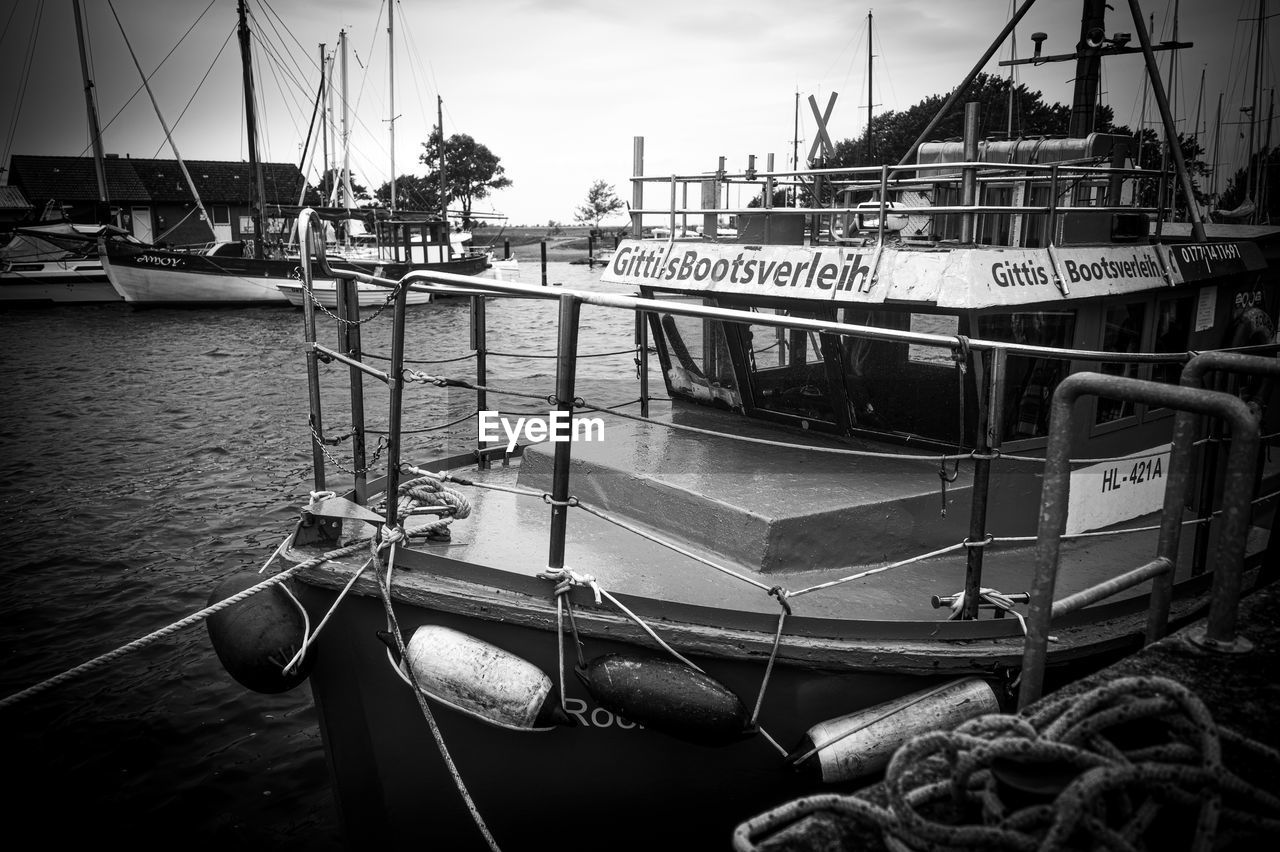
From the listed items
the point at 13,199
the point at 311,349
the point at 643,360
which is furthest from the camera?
the point at 13,199

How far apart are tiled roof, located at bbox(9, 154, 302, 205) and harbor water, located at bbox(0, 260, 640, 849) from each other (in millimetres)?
37778

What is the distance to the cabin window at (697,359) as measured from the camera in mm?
6930

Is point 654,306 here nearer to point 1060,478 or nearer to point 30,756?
point 1060,478

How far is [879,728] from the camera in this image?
4.04 metres

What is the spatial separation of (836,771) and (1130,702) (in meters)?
2.12

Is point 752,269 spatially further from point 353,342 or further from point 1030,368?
point 353,342

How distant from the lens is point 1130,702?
2072mm

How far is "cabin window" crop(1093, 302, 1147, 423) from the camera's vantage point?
627 centimetres

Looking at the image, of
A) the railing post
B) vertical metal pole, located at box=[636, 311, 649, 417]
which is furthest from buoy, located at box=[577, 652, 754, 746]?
vertical metal pole, located at box=[636, 311, 649, 417]

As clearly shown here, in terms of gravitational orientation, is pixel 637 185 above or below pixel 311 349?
above

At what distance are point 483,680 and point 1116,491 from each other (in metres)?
3.76

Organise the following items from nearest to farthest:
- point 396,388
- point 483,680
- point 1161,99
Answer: point 483,680
point 396,388
point 1161,99

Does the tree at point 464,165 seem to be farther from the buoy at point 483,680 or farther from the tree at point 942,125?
the buoy at point 483,680

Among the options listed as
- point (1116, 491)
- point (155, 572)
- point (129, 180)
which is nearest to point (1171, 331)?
point (1116, 491)
